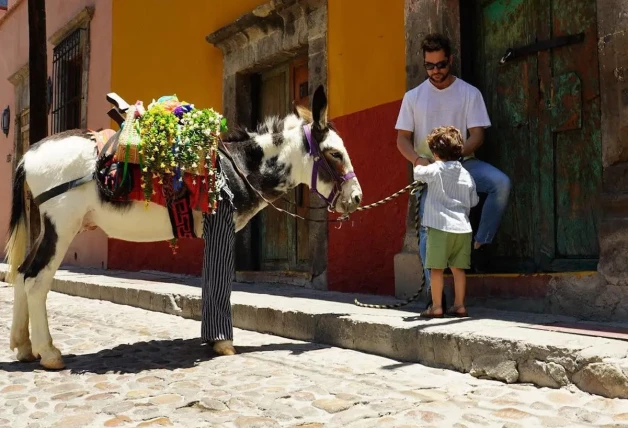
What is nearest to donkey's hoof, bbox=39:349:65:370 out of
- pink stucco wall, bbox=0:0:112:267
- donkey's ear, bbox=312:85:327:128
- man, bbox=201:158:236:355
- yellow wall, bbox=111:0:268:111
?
man, bbox=201:158:236:355

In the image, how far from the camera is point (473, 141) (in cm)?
475

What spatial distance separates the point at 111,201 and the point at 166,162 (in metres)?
0.44

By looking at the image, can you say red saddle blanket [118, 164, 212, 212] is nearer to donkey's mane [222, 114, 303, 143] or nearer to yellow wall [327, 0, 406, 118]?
donkey's mane [222, 114, 303, 143]

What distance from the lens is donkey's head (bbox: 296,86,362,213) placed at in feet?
14.5

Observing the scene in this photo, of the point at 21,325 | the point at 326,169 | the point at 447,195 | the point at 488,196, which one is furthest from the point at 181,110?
the point at 488,196

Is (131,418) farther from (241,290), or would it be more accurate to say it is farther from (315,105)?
(241,290)

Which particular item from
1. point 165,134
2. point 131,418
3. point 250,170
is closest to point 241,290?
point 250,170

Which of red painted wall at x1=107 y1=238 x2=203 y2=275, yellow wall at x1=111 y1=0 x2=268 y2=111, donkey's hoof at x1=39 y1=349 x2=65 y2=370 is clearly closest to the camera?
donkey's hoof at x1=39 y1=349 x2=65 y2=370

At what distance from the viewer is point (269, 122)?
4.61 metres

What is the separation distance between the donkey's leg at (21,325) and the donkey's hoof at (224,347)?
1161 millimetres

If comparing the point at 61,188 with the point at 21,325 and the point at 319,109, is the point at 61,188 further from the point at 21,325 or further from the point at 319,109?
the point at 319,109

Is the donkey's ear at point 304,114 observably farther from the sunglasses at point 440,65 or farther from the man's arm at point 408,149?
the sunglasses at point 440,65

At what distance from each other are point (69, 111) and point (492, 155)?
10273 mm

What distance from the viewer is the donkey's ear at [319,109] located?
4359mm
